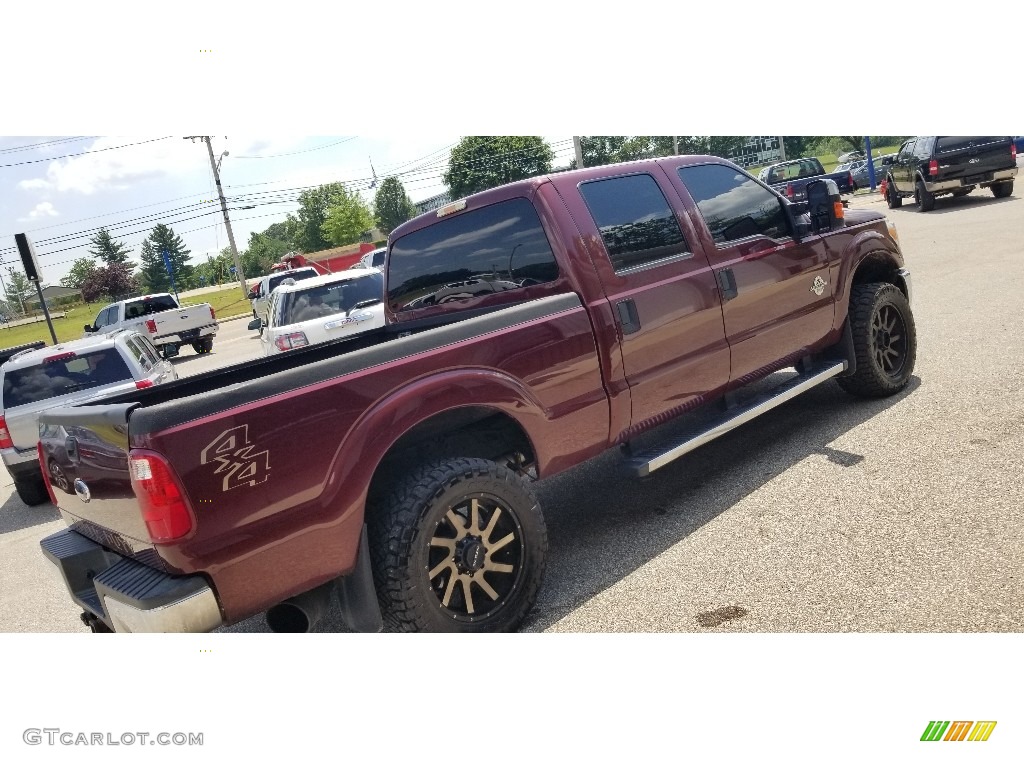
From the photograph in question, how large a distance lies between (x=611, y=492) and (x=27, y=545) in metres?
5.01

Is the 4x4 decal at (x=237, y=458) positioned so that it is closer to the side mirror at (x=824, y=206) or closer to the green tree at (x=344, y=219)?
the side mirror at (x=824, y=206)

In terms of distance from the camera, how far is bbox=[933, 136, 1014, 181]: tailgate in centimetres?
1606

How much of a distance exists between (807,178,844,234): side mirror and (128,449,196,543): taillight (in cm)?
420

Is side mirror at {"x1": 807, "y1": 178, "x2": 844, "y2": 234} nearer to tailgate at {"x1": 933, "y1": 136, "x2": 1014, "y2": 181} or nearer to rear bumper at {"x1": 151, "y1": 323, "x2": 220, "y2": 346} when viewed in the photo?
tailgate at {"x1": 933, "y1": 136, "x2": 1014, "y2": 181}

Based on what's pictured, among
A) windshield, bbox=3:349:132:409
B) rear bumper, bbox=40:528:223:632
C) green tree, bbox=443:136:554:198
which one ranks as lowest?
rear bumper, bbox=40:528:223:632

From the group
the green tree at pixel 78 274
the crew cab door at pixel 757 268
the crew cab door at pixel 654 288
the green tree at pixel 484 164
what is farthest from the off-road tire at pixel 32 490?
the green tree at pixel 78 274

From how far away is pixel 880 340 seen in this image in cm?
538

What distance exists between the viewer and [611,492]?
482 centimetres

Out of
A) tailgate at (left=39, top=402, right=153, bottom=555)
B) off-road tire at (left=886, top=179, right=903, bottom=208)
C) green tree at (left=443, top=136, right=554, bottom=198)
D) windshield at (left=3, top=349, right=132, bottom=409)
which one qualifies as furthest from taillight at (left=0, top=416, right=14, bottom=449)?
green tree at (left=443, top=136, right=554, bottom=198)

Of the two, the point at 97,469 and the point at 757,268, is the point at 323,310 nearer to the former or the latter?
the point at 757,268

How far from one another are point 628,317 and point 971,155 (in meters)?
16.2

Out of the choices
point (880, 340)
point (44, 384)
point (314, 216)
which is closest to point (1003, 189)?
point (880, 340)
